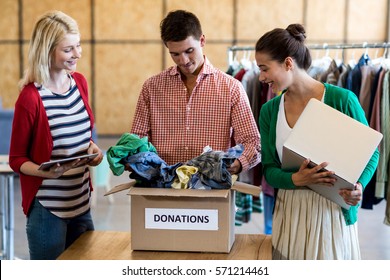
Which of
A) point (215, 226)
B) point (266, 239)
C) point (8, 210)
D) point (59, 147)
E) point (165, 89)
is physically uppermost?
point (165, 89)

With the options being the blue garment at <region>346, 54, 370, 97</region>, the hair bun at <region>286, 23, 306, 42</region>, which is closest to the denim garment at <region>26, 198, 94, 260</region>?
the hair bun at <region>286, 23, 306, 42</region>

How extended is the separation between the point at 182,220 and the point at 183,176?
0.13m

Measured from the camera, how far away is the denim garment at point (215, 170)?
1.76 metres

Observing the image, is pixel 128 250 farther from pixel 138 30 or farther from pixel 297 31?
pixel 138 30

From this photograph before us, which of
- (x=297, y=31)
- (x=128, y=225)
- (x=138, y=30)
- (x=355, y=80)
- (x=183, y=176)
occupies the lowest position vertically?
(x=128, y=225)

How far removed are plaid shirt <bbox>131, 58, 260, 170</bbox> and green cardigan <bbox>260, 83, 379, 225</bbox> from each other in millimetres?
111

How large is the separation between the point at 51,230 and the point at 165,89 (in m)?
0.62

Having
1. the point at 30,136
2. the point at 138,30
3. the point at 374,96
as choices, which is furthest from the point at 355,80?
the point at 138,30

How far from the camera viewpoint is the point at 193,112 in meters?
2.08

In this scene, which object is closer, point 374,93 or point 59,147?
point 59,147

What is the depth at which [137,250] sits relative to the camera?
71.4 inches

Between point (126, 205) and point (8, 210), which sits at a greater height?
point (8, 210)
